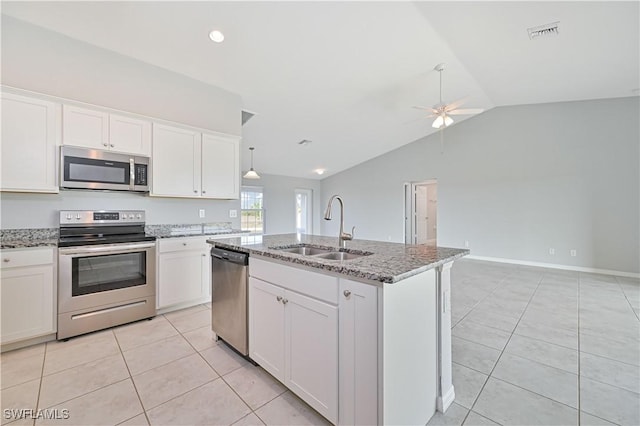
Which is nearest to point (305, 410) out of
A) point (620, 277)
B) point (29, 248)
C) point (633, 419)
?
point (633, 419)

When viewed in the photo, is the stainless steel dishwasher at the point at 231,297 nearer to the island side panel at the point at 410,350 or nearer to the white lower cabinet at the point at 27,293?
the island side panel at the point at 410,350

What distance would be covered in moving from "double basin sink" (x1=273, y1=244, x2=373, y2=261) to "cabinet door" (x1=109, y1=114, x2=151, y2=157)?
2.20 meters

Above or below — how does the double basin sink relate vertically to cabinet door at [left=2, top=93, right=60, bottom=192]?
below

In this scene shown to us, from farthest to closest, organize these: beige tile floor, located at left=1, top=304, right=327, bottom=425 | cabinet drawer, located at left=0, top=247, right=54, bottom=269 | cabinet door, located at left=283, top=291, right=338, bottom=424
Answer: cabinet drawer, located at left=0, top=247, right=54, bottom=269 → beige tile floor, located at left=1, top=304, right=327, bottom=425 → cabinet door, located at left=283, top=291, right=338, bottom=424

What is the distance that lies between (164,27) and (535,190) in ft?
22.5

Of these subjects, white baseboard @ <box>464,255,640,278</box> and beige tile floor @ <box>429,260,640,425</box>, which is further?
white baseboard @ <box>464,255,640,278</box>

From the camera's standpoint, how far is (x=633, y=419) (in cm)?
153

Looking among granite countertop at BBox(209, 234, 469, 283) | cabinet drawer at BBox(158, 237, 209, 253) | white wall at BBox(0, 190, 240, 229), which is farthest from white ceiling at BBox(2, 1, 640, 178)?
granite countertop at BBox(209, 234, 469, 283)

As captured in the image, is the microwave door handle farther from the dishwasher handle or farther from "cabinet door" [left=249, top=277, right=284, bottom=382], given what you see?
"cabinet door" [left=249, top=277, right=284, bottom=382]

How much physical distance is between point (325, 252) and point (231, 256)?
75 centimetres

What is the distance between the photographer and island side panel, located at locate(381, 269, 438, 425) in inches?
47.7

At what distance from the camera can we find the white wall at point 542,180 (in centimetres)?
478

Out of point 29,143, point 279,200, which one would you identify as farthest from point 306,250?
point 279,200

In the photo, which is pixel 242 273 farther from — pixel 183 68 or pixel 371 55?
pixel 371 55
